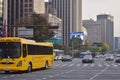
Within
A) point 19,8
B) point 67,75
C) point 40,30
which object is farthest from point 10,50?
point 19,8

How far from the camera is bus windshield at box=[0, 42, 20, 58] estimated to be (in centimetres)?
3322

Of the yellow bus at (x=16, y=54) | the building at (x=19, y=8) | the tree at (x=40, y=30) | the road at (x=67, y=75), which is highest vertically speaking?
the building at (x=19, y=8)

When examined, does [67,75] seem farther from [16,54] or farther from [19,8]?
[19,8]

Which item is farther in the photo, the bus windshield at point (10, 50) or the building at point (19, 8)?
the building at point (19, 8)

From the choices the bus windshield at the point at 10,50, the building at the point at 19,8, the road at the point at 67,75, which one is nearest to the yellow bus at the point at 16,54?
the bus windshield at the point at 10,50

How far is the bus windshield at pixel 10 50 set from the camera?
33219mm

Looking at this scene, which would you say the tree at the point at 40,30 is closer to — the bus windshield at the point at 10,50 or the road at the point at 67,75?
the road at the point at 67,75

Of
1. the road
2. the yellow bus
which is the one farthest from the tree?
the yellow bus

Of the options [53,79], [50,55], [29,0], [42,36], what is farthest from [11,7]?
[53,79]

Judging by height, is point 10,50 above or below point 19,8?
below

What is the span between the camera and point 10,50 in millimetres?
33375

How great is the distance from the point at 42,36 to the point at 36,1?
284 feet

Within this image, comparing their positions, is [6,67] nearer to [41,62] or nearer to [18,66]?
[18,66]

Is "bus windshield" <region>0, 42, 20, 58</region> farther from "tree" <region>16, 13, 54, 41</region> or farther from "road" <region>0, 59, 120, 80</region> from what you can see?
"tree" <region>16, 13, 54, 41</region>
